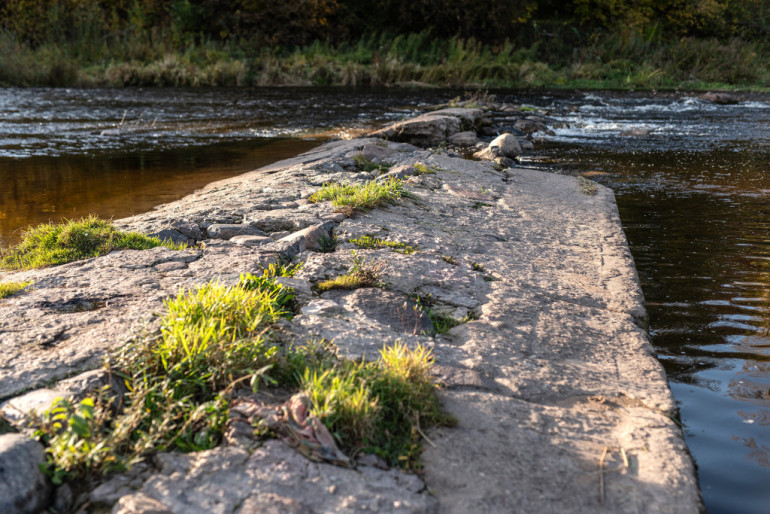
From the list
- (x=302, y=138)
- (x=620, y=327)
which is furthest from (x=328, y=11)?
(x=620, y=327)

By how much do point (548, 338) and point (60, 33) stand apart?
960 inches

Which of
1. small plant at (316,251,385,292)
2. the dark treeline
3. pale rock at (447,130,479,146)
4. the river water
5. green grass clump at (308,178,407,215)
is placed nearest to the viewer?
the river water

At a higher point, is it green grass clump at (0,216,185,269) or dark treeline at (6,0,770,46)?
dark treeline at (6,0,770,46)

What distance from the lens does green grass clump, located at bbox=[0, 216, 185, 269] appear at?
3.65 meters

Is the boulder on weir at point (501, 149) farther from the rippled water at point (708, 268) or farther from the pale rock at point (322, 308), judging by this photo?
the pale rock at point (322, 308)

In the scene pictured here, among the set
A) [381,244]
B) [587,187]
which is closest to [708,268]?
[587,187]

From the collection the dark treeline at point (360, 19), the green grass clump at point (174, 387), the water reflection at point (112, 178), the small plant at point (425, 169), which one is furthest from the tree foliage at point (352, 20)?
the green grass clump at point (174, 387)

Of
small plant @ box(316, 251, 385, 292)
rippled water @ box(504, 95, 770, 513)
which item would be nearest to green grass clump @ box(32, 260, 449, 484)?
small plant @ box(316, 251, 385, 292)

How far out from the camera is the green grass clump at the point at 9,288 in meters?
3.00

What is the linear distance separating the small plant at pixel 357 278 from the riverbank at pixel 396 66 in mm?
16563

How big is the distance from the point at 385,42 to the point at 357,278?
74.6 feet

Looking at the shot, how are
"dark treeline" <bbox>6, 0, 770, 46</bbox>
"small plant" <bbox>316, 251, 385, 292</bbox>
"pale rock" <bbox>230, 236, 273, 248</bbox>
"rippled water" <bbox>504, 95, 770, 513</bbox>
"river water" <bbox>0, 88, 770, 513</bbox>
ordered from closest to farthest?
"rippled water" <bbox>504, 95, 770, 513</bbox> → "river water" <bbox>0, 88, 770, 513</bbox> → "small plant" <bbox>316, 251, 385, 292</bbox> → "pale rock" <bbox>230, 236, 273, 248</bbox> → "dark treeline" <bbox>6, 0, 770, 46</bbox>

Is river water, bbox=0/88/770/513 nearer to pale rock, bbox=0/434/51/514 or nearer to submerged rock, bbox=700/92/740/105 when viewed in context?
submerged rock, bbox=700/92/740/105

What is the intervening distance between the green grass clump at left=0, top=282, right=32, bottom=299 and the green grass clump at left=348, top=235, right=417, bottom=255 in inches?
70.7
